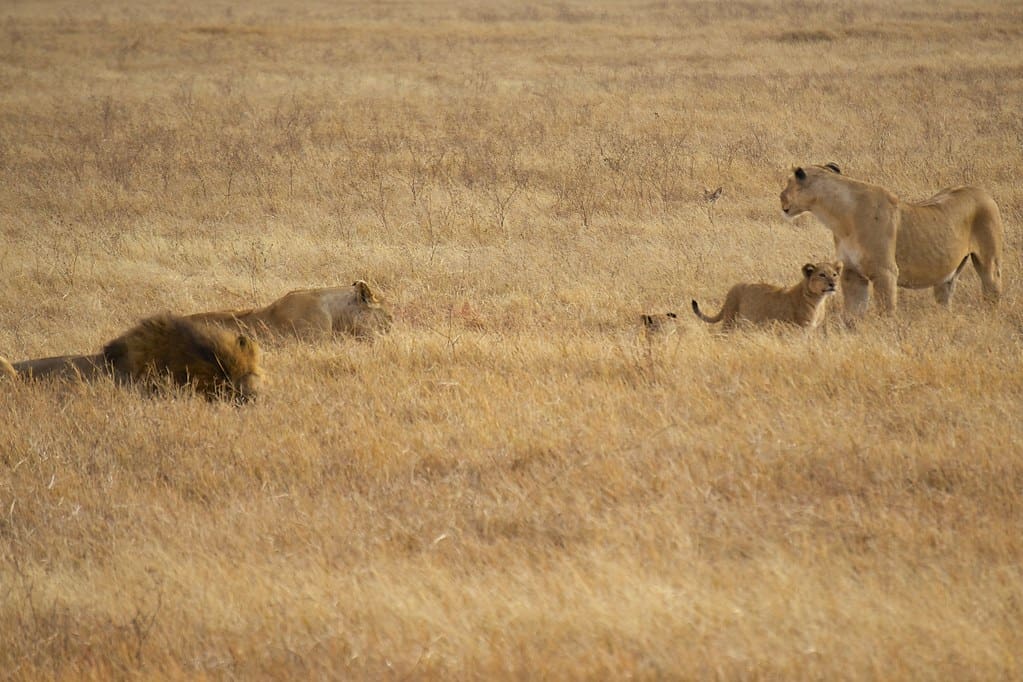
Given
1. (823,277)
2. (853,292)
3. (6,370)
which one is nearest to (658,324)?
(823,277)

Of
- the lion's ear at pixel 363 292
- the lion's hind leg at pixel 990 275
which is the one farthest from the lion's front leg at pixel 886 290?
the lion's ear at pixel 363 292

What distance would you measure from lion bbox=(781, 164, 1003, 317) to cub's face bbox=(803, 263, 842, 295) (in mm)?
295

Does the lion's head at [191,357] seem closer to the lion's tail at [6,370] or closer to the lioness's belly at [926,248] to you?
the lion's tail at [6,370]

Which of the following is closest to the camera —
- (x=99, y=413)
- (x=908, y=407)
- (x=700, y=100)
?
(x=908, y=407)

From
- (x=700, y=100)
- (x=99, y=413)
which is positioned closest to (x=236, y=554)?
(x=99, y=413)

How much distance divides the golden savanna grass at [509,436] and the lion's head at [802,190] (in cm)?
122

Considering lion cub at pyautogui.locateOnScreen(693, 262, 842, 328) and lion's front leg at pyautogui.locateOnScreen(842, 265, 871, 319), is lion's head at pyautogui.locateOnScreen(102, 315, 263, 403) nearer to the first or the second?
lion cub at pyautogui.locateOnScreen(693, 262, 842, 328)

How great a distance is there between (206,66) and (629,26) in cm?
1367

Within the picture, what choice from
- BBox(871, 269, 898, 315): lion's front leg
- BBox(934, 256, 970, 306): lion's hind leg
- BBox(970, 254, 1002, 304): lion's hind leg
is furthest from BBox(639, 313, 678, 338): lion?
BBox(970, 254, 1002, 304): lion's hind leg

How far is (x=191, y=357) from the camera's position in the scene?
267 inches

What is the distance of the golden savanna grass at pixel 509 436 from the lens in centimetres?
386

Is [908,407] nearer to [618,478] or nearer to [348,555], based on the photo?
[618,478]

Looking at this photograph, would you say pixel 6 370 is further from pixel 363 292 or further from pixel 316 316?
pixel 363 292

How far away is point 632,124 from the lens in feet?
58.9
